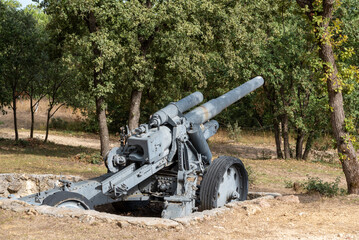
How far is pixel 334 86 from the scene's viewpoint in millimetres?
10953

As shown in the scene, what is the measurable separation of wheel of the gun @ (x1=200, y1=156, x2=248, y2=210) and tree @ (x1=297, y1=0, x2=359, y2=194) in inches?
108

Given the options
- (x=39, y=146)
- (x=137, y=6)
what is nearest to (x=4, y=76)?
(x=39, y=146)

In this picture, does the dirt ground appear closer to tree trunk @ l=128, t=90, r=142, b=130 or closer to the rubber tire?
the rubber tire

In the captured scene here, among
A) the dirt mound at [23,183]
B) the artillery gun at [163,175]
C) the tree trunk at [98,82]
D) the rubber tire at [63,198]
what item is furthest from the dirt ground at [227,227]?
the tree trunk at [98,82]

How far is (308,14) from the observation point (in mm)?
11500

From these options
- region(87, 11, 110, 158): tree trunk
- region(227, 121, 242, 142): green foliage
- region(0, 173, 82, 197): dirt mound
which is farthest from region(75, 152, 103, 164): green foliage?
region(227, 121, 242, 142): green foliage

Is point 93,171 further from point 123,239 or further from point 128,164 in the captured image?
point 123,239

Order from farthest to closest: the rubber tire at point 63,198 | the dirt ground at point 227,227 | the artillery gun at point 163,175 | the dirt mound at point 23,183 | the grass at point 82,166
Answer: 1. the grass at point 82,166
2. the dirt mound at point 23,183
3. the artillery gun at point 163,175
4. the rubber tire at point 63,198
5. the dirt ground at point 227,227

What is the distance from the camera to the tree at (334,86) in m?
10.9

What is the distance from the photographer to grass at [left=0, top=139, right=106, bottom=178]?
611 inches

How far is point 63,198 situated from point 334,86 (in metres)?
6.41

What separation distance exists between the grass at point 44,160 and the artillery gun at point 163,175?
5931 mm

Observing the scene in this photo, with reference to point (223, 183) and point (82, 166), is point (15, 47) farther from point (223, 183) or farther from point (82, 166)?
point (223, 183)

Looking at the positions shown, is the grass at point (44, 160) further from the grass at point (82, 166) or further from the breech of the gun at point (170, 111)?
the breech of the gun at point (170, 111)
